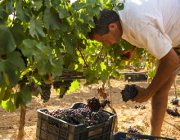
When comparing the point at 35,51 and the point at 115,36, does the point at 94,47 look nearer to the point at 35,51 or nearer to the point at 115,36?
the point at 115,36

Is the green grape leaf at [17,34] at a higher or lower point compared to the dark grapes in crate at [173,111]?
higher

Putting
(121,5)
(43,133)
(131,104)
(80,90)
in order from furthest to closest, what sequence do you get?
1. (80,90)
2. (131,104)
3. (43,133)
4. (121,5)

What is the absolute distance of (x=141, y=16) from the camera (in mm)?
1581

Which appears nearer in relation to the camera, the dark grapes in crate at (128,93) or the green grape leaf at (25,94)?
the green grape leaf at (25,94)

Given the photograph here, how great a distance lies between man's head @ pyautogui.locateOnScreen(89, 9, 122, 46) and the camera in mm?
1777

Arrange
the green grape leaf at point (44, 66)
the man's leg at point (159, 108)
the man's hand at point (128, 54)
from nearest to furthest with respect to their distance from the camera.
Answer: the green grape leaf at point (44, 66) → the man's leg at point (159, 108) → the man's hand at point (128, 54)

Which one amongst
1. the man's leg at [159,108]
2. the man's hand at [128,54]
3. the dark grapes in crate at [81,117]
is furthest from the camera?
the man's hand at [128,54]

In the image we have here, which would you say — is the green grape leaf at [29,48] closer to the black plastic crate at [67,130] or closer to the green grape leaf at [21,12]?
the green grape leaf at [21,12]

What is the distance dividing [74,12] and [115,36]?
480mm

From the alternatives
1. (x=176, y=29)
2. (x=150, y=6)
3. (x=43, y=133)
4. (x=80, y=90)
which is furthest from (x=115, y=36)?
(x=80, y=90)

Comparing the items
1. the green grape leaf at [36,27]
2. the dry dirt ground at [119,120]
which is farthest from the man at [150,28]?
the dry dirt ground at [119,120]

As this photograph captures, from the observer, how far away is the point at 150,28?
1566 mm

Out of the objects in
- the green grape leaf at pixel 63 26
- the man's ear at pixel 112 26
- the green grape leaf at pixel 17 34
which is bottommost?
the green grape leaf at pixel 17 34

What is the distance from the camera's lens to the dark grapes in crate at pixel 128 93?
182cm
